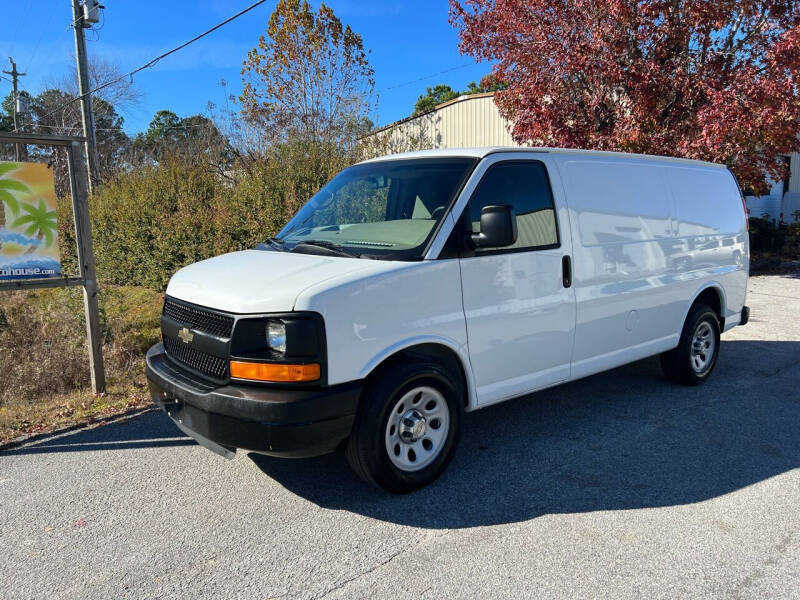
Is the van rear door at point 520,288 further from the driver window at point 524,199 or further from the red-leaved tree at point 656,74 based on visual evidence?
the red-leaved tree at point 656,74

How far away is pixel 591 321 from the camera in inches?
189

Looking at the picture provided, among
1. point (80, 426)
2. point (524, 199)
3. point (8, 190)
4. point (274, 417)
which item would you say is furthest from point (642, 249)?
point (8, 190)

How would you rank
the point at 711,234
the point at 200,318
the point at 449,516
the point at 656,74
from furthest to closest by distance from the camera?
the point at 656,74
the point at 711,234
the point at 200,318
the point at 449,516

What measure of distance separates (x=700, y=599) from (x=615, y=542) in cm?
53

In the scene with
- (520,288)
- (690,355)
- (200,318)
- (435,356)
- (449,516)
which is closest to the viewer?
(449,516)

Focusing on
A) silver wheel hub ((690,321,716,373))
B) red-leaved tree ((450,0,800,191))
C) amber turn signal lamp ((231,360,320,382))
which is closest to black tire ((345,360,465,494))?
amber turn signal lamp ((231,360,320,382))

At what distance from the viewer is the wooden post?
554 centimetres

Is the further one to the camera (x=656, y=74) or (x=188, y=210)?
(x=188, y=210)

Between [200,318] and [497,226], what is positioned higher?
[497,226]

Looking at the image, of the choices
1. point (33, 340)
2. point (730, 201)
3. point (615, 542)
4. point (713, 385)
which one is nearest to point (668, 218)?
point (730, 201)

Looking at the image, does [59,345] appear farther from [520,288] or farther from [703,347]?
[703,347]

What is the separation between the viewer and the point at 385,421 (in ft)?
11.8

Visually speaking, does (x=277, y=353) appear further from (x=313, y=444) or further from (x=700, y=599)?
(x=700, y=599)

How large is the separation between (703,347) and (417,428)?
370 cm
